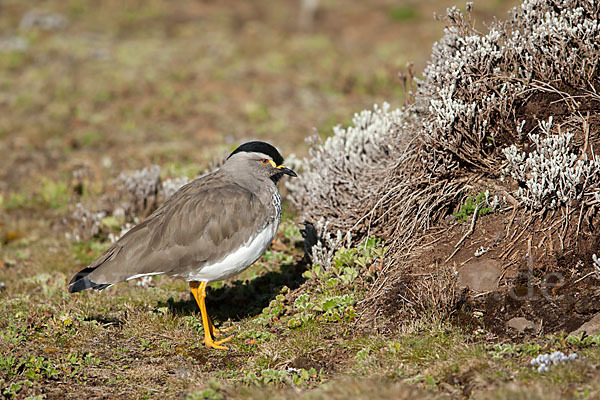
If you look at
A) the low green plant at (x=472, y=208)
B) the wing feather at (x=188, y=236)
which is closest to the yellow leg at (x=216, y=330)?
the wing feather at (x=188, y=236)

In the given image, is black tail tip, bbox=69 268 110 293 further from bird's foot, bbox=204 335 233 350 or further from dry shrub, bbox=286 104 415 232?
dry shrub, bbox=286 104 415 232

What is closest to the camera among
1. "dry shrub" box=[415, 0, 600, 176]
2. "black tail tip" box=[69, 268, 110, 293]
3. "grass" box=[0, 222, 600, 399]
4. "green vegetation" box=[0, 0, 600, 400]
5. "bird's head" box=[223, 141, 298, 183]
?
"grass" box=[0, 222, 600, 399]

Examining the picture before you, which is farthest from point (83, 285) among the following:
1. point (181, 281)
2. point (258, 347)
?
point (181, 281)

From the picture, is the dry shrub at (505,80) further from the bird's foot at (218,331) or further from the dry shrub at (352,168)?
the bird's foot at (218,331)

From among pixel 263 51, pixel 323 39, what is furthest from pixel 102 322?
pixel 323 39

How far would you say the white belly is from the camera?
6500mm

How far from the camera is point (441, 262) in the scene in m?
6.50

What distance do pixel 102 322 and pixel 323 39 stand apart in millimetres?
15938

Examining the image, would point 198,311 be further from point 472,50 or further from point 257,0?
point 257,0

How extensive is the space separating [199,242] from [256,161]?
4.26 feet

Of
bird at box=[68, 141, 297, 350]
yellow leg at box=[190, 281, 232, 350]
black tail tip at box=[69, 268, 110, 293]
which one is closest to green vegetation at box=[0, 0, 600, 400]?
yellow leg at box=[190, 281, 232, 350]

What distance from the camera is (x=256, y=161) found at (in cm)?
725

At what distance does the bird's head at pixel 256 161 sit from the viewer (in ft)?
23.6

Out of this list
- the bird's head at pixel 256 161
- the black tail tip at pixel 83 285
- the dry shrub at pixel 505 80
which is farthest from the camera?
the bird's head at pixel 256 161
